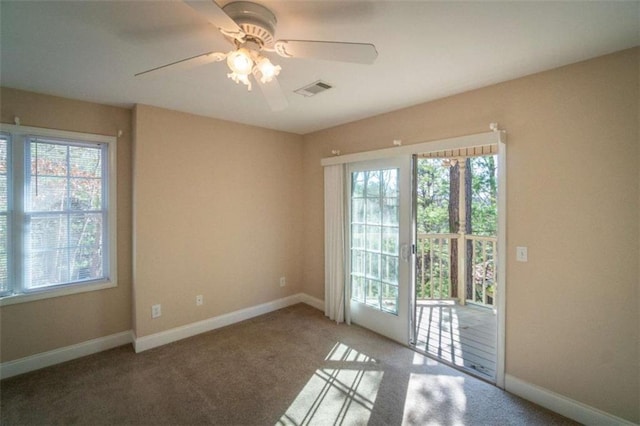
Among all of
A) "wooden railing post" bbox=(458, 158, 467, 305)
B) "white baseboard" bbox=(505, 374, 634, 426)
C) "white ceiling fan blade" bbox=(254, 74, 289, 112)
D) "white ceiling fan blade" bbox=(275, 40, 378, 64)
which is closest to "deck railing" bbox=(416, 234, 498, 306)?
"wooden railing post" bbox=(458, 158, 467, 305)

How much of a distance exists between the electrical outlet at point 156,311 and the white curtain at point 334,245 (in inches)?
76.7

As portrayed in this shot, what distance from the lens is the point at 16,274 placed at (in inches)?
99.6

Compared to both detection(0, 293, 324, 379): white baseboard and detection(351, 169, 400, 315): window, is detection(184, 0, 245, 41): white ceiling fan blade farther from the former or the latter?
detection(0, 293, 324, 379): white baseboard

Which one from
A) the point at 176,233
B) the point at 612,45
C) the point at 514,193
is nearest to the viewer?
the point at 612,45

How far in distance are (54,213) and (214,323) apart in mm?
1963

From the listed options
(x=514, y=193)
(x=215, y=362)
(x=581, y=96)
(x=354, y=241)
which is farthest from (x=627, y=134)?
(x=215, y=362)

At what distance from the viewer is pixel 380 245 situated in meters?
3.33

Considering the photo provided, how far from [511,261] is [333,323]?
2.14m

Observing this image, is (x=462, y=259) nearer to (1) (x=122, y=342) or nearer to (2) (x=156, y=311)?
(2) (x=156, y=311)

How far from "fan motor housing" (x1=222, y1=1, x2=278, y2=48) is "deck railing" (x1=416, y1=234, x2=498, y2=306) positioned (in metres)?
3.74

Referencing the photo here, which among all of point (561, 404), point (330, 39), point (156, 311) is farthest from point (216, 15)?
point (561, 404)

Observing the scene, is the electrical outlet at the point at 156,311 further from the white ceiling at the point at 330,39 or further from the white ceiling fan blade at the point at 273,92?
the white ceiling fan blade at the point at 273,92

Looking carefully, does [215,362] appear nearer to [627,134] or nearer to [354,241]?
[354,241]

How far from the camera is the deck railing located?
4.21m
